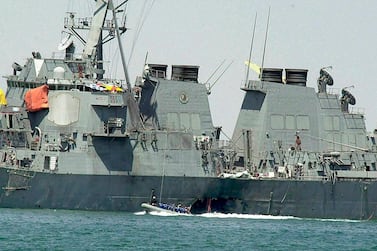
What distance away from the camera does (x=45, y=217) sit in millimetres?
54281

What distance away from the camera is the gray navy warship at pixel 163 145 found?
58.2 metres

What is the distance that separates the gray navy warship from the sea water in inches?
43.7

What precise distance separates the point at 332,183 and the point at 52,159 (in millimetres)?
13301

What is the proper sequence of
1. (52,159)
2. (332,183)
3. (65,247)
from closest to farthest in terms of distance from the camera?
1. (65,247)
2. (52,159)
3. (332,183)

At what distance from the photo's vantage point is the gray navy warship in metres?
58.2

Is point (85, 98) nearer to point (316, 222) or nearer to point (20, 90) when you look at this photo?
point (20, 90)

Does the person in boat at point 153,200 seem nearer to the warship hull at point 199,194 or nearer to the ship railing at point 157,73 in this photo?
the warship hull at point 199,194

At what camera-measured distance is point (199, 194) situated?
196 feet

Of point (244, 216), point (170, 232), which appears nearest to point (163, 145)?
point (244, 216)

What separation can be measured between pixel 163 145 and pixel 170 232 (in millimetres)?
8914

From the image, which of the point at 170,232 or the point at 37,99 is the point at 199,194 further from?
the point at 170,232

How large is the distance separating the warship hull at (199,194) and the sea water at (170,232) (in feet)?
2.26

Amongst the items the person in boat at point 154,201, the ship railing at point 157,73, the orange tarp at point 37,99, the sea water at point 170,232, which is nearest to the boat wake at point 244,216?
the sea water at point 170,232

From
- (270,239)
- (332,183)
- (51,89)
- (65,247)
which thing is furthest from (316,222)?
(65,247)
